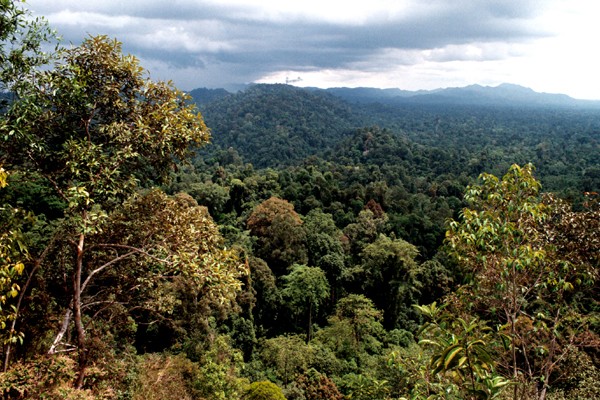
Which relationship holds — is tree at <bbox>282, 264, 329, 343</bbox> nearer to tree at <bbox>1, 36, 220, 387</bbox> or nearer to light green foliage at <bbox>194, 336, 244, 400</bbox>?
light green foliage at <bbox>194, 336, 244, 400</bbox>

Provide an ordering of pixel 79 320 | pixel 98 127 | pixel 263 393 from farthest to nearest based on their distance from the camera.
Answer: pixel 263 393 → pixel 98 127 → pixel 79 320

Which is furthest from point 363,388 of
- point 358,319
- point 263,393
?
point 358,319

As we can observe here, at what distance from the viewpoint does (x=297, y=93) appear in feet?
533

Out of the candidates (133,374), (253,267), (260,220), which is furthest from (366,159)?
(133,374)

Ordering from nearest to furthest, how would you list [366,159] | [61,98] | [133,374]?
1. [61,98]
2. [133,374]
3. [366,159]

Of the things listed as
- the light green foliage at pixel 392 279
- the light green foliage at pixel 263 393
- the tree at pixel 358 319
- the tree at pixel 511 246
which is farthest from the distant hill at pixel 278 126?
the tree at pixel 511 246

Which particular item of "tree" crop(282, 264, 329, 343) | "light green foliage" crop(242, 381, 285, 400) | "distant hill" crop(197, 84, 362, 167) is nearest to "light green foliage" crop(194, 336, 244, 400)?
"light green foliage" crop(242, 381, 285, 400)

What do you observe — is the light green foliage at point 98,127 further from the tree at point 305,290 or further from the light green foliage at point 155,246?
the tree at point 305,290

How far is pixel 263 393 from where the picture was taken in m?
11.6

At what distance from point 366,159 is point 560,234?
6911cm

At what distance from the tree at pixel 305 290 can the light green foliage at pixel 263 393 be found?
7.41 meters

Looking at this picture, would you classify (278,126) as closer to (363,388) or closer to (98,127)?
(363,388)

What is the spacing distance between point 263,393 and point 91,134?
989cm

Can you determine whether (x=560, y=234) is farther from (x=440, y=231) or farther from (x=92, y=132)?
(x=440, y=231)
